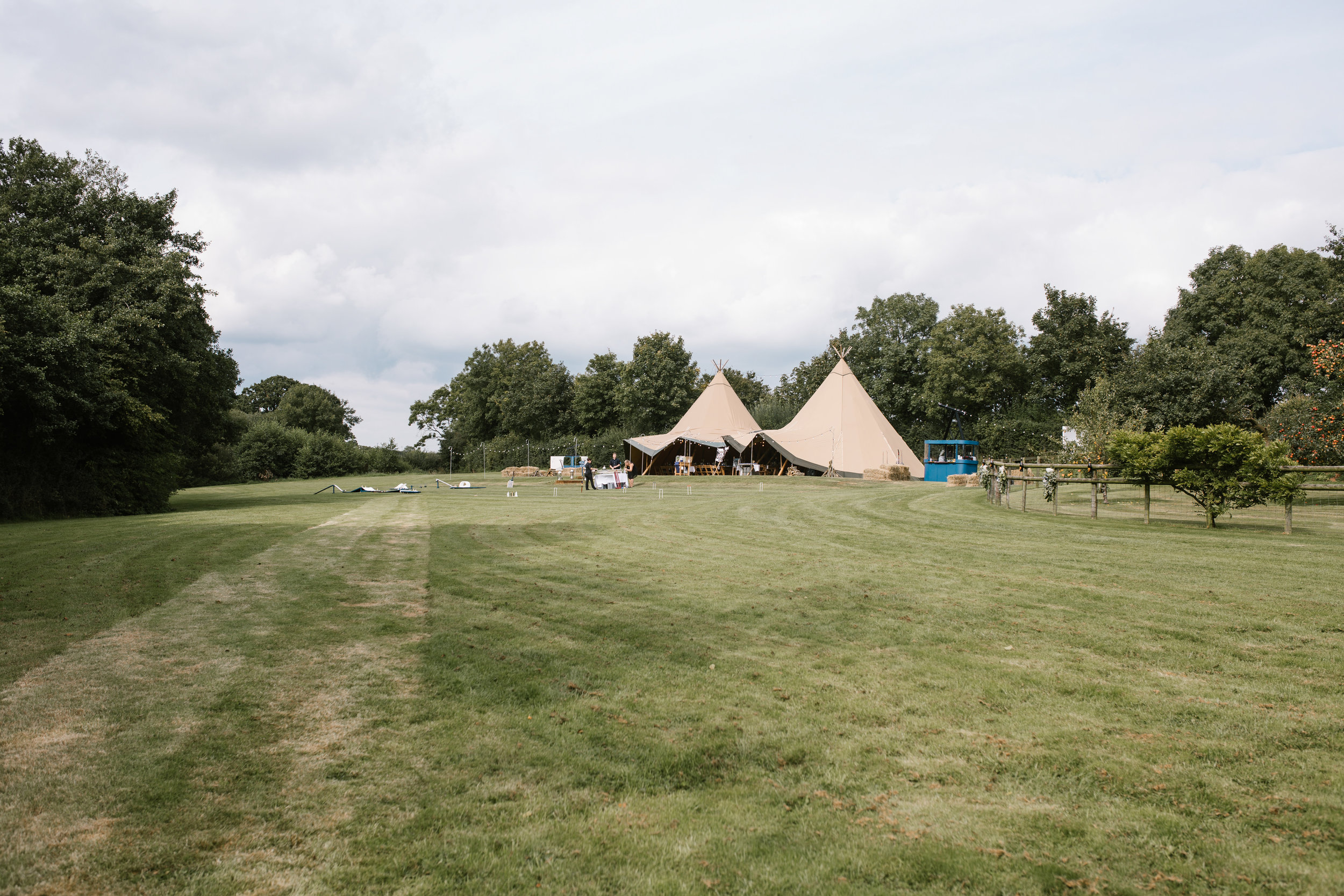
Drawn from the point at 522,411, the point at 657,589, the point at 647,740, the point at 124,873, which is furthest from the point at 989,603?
the point at 522,411

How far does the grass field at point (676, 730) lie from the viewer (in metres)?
2.48

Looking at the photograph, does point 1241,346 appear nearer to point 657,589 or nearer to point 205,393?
point 657,589

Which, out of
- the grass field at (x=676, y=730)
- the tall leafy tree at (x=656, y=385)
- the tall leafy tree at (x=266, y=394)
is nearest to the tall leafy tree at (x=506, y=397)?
the tall leafy tree at (x=656, y=385)

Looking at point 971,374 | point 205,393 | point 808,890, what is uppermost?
point 971,374

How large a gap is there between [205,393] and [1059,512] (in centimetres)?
2289

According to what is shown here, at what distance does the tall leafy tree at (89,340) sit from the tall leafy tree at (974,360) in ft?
110

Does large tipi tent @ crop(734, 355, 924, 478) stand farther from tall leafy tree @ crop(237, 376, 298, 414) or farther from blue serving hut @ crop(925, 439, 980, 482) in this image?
tall leafy tree @ crop(237, 376, 298, 414)

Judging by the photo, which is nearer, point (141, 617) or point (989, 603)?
point (141, 617)

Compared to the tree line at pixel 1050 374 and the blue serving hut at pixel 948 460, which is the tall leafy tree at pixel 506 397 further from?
the blue serving hut at pixel 948 460

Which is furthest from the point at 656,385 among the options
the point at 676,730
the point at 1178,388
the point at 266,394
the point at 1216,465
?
the point at 266,394

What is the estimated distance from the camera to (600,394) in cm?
5031

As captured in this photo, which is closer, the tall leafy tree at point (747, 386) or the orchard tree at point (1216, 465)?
the orchard tree at point (1216, 465)

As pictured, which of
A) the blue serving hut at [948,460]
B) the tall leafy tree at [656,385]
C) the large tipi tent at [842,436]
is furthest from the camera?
the tall leafy tree at [656,385]

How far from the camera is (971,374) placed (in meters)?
40.3
